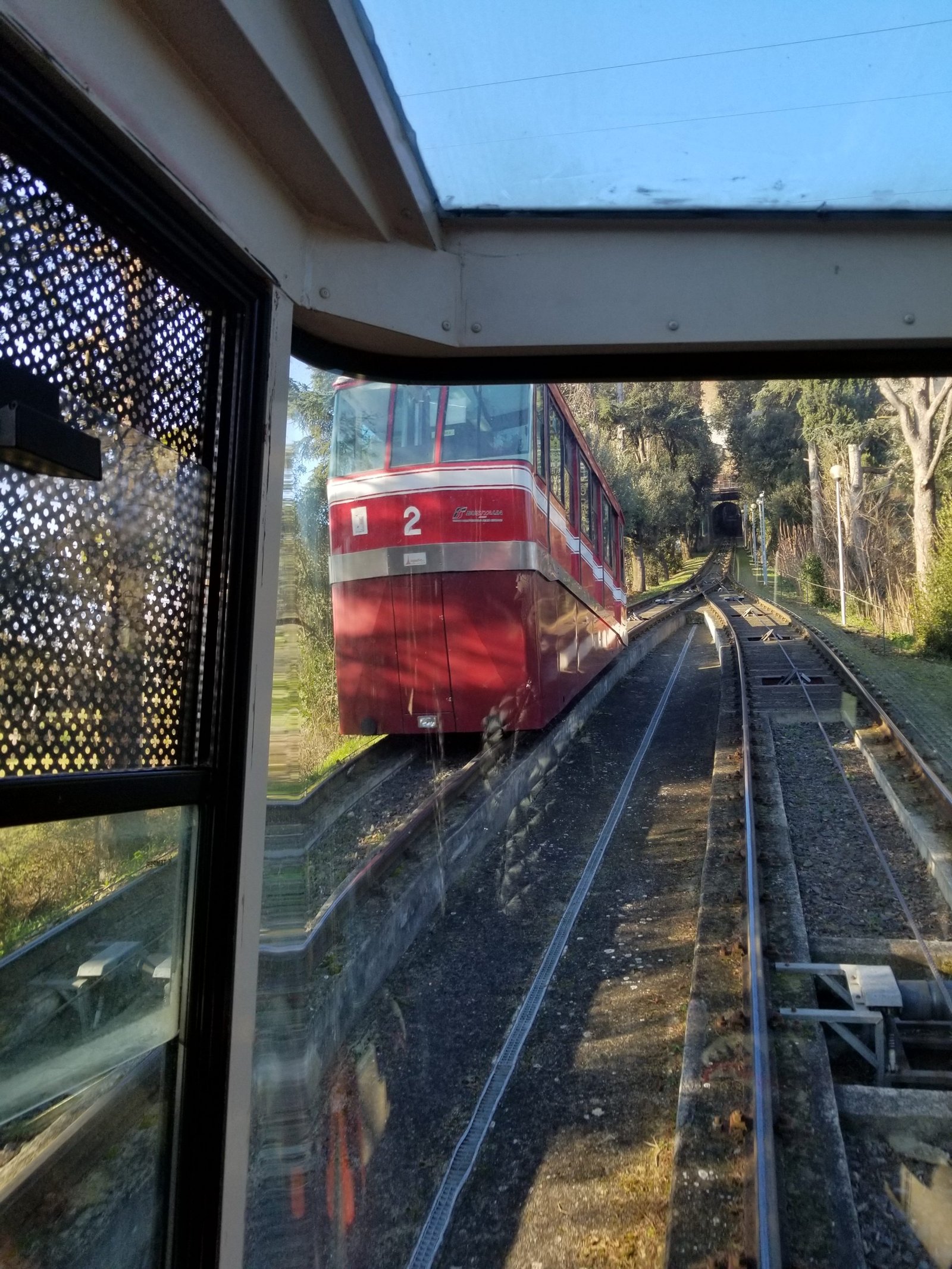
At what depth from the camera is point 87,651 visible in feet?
3.74

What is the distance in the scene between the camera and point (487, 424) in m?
7.18

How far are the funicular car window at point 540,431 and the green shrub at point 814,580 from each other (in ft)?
62.6

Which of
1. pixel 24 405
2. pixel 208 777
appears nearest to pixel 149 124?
pixel 24 405

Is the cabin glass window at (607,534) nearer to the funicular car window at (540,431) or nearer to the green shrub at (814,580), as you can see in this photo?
the funicular car window at (540,431)

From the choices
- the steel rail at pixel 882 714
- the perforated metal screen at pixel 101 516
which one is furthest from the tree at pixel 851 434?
the perforated metal screen at pixel 101 516

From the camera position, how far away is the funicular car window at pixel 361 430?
4696mm

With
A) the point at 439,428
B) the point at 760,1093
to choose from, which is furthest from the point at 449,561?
the point at 760,1093

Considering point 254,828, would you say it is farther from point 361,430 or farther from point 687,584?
point 687,584

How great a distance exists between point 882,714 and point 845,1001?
6198mm

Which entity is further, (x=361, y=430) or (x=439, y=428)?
(x=439, y=428)

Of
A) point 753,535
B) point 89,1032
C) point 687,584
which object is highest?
point 753,535

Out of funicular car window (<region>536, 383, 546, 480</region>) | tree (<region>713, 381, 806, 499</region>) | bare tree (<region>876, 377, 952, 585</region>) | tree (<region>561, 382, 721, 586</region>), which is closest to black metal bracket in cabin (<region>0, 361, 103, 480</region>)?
funicular car window (<region>536, 383, 546, 480</region>)

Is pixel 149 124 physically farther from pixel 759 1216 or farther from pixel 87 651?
pixel 759 1216

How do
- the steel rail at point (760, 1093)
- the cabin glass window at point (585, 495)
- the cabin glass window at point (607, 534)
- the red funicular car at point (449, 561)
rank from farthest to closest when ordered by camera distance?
the cabin glass window at point (607, 534), the cabin glass window at point (585, 495), the red funicular car at point (449, 561), the steel rail at point (760, 1093)
